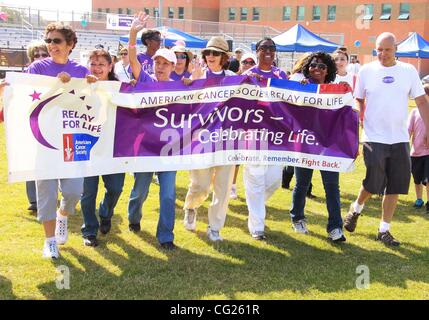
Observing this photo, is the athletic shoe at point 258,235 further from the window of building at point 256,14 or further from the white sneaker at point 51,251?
the window of building at point 256,14

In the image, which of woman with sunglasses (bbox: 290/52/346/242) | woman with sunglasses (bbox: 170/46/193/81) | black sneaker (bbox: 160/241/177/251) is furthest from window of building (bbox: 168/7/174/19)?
black sneaker (bbox: 160/241/177/251)

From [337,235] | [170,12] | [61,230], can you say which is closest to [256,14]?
[170,12]

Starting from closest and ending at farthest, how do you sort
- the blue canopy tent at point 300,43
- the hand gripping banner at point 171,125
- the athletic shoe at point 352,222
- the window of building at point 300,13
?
the hand gripping banner at point 171,125 < the athletic shoe at point 352,222 < the blue canopy tent at point 300,43 < the window of building at point 300,13

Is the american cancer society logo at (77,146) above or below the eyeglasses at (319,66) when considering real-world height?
below

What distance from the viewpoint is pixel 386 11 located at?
5759 cm

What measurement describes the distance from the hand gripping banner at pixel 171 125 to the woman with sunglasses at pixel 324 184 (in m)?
0.27

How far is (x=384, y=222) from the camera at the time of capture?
19.7ft

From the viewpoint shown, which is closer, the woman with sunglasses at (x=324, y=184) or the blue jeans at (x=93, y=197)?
the blue jeans at (x=93, y=197)

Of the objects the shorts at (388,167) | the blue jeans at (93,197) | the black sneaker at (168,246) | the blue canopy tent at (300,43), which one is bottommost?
the black sneaker at (168,246)

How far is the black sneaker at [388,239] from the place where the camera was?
231 inches

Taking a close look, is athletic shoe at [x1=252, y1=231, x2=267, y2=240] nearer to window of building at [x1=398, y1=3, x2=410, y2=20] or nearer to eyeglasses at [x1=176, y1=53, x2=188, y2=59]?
eyeglasses at [x1=176, y1=53, x2=188, y2=59]

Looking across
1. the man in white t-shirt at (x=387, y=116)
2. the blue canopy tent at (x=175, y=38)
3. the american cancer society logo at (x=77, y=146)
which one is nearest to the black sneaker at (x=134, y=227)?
the american cancer society logo at (x=77, y=146)

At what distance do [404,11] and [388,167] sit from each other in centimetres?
5672
